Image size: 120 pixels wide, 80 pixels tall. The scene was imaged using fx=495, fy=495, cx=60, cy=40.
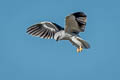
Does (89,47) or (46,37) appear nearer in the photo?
(89,47)

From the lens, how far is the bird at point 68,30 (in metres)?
26.4

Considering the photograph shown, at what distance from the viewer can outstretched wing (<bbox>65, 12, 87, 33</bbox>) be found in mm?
26609

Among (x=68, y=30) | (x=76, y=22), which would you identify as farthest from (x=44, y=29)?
(x=76, y=22)

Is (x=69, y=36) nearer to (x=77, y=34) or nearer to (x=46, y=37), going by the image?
(x=77, y=34)

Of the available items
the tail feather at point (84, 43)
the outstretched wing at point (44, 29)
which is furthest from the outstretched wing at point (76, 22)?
the outstretched wing at point (44, 29)

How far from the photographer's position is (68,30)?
27.4 m

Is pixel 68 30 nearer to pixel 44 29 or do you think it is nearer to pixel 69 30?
pixel 69 30

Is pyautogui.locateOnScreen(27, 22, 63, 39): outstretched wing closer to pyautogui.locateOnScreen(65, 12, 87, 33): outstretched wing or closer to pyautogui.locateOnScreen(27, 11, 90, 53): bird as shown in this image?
pyautogui.locateOnScreen(27, 11, 90, 53): bird

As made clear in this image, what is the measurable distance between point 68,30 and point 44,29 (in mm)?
2912

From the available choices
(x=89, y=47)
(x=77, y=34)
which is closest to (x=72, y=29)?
(x=77, y=34)

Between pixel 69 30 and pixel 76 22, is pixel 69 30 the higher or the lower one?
the lower one

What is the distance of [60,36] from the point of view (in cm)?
2716

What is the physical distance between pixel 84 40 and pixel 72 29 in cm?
183

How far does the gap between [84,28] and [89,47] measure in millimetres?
1829
